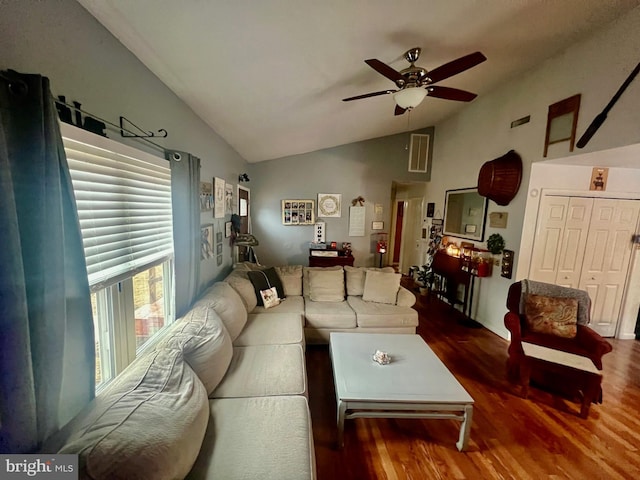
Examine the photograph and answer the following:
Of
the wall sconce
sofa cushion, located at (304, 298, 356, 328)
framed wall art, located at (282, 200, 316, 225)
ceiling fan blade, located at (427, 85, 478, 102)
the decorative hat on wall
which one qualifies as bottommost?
sofa cushion, located at (304, 298, 356, 328)

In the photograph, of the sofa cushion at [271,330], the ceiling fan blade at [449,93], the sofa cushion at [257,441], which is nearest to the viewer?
the sofa cushion at [257,441]

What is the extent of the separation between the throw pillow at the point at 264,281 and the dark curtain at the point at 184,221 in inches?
36.7

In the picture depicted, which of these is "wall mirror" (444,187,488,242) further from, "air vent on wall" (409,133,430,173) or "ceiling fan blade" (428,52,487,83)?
"ceiling fan blade" (428,52,487,83)

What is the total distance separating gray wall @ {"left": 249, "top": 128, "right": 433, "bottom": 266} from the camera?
16.5 feet

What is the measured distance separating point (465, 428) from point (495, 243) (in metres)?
2.44

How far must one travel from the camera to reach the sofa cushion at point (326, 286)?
3.15 metres

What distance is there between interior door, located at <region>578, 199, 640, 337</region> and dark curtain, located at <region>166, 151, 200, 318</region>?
4.40m

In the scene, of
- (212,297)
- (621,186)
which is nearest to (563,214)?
(621,186)

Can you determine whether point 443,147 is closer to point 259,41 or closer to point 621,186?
point 621,186

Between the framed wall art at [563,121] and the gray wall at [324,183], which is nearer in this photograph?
the framed wall art at [563,121]

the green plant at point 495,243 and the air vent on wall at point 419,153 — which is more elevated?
the air vent on wall at point 419,153

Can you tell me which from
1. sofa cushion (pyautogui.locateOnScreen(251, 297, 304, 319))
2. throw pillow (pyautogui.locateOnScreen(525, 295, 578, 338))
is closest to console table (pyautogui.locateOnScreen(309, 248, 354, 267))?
sofa cushion (pyautogui.locateOnScreen(251, 297, 304, 319))

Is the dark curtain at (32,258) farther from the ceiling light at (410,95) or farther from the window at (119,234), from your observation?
the ceiling light at (410,95)

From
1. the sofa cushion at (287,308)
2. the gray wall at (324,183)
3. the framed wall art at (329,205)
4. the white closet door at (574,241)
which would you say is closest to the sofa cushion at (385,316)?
the sofa cushion at (287,308)
